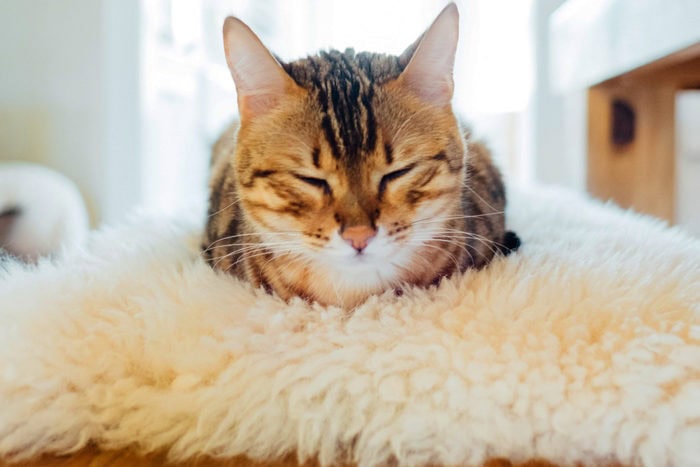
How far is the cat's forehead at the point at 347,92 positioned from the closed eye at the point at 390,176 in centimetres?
4

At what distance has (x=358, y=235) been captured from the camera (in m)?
0.74

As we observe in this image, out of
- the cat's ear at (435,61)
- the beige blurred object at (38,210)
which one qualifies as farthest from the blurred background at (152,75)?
the cat's ear at (435,61)

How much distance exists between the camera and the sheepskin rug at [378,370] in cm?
64

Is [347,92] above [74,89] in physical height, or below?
below

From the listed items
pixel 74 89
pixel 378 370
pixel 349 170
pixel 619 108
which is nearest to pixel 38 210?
pixel 74 89

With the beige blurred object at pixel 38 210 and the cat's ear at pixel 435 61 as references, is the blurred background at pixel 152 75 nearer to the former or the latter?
the beige blurred object at pixel 38 210

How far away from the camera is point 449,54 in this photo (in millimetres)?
834

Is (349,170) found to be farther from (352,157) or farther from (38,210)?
(38,210)

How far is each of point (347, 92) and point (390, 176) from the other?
15 centimetres

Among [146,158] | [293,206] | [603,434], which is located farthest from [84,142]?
[603,434]

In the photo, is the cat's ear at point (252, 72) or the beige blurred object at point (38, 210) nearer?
the cat's ear at point (252, 72)

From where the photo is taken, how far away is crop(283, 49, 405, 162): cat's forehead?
79 cm

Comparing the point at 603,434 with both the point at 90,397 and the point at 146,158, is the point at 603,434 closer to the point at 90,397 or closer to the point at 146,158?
the point at 90,397

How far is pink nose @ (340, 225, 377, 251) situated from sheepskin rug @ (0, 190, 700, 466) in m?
0.11
